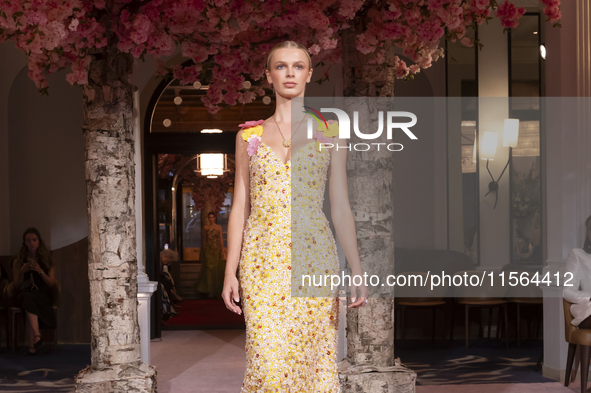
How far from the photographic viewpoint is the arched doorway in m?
6.54

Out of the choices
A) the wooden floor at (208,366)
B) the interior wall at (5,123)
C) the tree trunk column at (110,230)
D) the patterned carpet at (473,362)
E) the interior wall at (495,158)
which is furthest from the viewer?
the interior wall at (495,158)

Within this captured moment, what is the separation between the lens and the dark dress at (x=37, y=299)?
6.14 meters

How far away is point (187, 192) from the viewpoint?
33.5ft

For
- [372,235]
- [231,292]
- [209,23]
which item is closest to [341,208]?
[231,292]

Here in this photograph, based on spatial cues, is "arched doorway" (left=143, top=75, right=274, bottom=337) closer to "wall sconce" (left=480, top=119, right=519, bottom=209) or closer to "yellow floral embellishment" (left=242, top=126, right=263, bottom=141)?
"wall sconce" (left=480, top=119, right=519, bottom=209)

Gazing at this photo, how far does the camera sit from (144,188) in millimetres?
6586

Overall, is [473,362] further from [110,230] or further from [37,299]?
[37,299]

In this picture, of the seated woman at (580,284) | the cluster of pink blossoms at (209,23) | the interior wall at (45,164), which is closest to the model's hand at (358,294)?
the cluster of pink blossoms at (209,23)

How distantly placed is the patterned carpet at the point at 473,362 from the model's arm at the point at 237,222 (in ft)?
9.57

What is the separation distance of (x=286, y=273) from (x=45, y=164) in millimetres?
4961

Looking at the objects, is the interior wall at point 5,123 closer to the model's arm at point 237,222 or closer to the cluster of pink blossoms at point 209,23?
the cluster of pink blossoms at point 209,23

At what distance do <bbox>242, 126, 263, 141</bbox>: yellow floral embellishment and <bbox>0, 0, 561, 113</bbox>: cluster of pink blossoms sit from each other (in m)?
0.78

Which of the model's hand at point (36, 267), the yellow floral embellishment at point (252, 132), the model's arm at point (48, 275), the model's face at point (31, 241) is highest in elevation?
the yellow floral embellishment at point (252, 132)

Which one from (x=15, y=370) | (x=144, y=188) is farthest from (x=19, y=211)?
(x=15, y=370)
